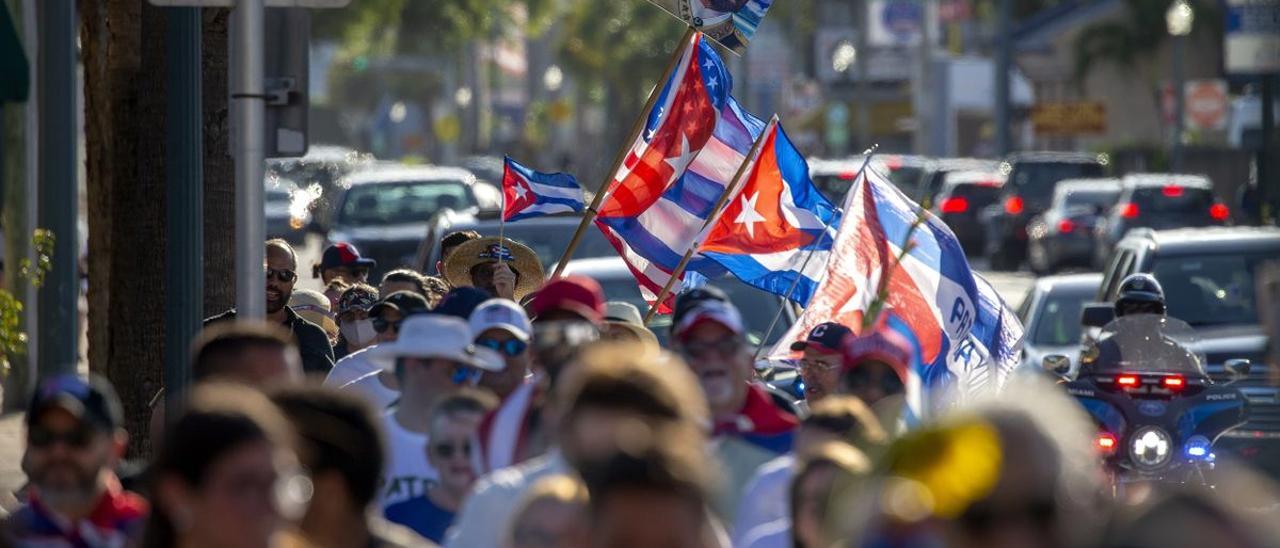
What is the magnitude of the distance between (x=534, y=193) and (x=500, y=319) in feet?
18.0

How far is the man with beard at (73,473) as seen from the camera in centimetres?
561

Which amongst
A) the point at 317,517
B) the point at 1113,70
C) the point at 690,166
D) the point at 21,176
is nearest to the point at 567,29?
the point at 1113,70

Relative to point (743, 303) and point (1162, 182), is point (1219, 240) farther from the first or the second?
point (1162, 182)

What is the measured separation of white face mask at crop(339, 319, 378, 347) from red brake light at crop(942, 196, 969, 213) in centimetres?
2695

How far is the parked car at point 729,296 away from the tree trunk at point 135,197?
92.8 inches

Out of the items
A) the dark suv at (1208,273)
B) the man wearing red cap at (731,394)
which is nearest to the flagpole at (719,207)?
the dark suv at (1208,273)

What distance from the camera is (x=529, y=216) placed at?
12.8 metres

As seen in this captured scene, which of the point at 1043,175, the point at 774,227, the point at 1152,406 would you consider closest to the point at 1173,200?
the point at 1043,175

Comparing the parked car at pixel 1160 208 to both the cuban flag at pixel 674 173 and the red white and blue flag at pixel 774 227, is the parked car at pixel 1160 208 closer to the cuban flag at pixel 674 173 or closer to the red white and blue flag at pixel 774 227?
the cuban flag at pixel 674 173

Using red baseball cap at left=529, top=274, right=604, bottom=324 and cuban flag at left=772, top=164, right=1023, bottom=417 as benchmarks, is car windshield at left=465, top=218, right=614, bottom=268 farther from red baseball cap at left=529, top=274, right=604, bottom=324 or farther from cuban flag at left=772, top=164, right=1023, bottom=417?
red baseball cap at left=529, top=274, right=604, bottom=324

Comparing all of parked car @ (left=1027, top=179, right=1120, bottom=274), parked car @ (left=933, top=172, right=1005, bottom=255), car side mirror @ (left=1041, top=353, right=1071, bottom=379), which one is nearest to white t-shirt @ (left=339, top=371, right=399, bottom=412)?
car side mirror @ (left=1041, top=353, right=1071, bottom=379)

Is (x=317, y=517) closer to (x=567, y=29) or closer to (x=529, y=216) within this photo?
(x=529, y=216)

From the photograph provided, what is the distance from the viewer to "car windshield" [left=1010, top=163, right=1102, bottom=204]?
37.7m

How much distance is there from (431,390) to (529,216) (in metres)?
5.97
